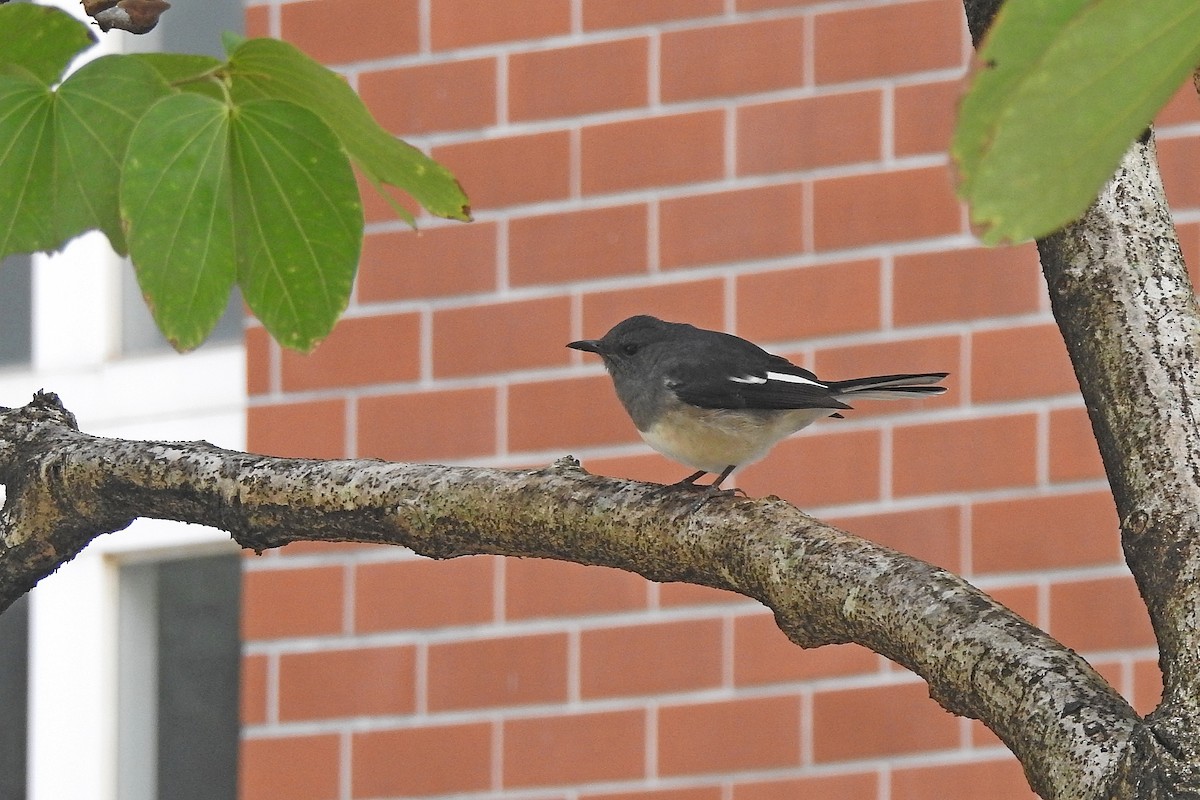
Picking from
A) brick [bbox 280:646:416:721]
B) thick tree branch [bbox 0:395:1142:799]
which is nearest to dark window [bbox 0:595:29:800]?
brick [bbox 280:646:416:721]

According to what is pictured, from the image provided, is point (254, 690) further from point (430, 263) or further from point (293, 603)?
point (430, 263)

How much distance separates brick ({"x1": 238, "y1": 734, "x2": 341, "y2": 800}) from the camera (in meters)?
3.54

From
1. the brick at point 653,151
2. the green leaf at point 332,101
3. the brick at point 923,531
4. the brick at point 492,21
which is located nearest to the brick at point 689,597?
the brick at point 923,531

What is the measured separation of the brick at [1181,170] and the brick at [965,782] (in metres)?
1.01

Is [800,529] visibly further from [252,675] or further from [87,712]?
[87,712]

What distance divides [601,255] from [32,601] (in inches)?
56.4

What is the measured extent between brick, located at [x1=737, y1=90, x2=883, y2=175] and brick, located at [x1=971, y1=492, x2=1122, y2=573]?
27.5 inches

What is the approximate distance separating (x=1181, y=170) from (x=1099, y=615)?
0.79 meters

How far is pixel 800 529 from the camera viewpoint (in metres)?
1.40

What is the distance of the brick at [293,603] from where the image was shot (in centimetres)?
362

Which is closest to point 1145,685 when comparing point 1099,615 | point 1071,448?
point 1099,615

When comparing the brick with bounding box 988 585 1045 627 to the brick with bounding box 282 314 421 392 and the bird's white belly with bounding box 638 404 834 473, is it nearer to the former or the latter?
the bird's white belly with bounding box 638 404 834 473

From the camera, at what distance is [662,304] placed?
11.5 feet

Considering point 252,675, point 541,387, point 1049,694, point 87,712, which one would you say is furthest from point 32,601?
point 1049,694
